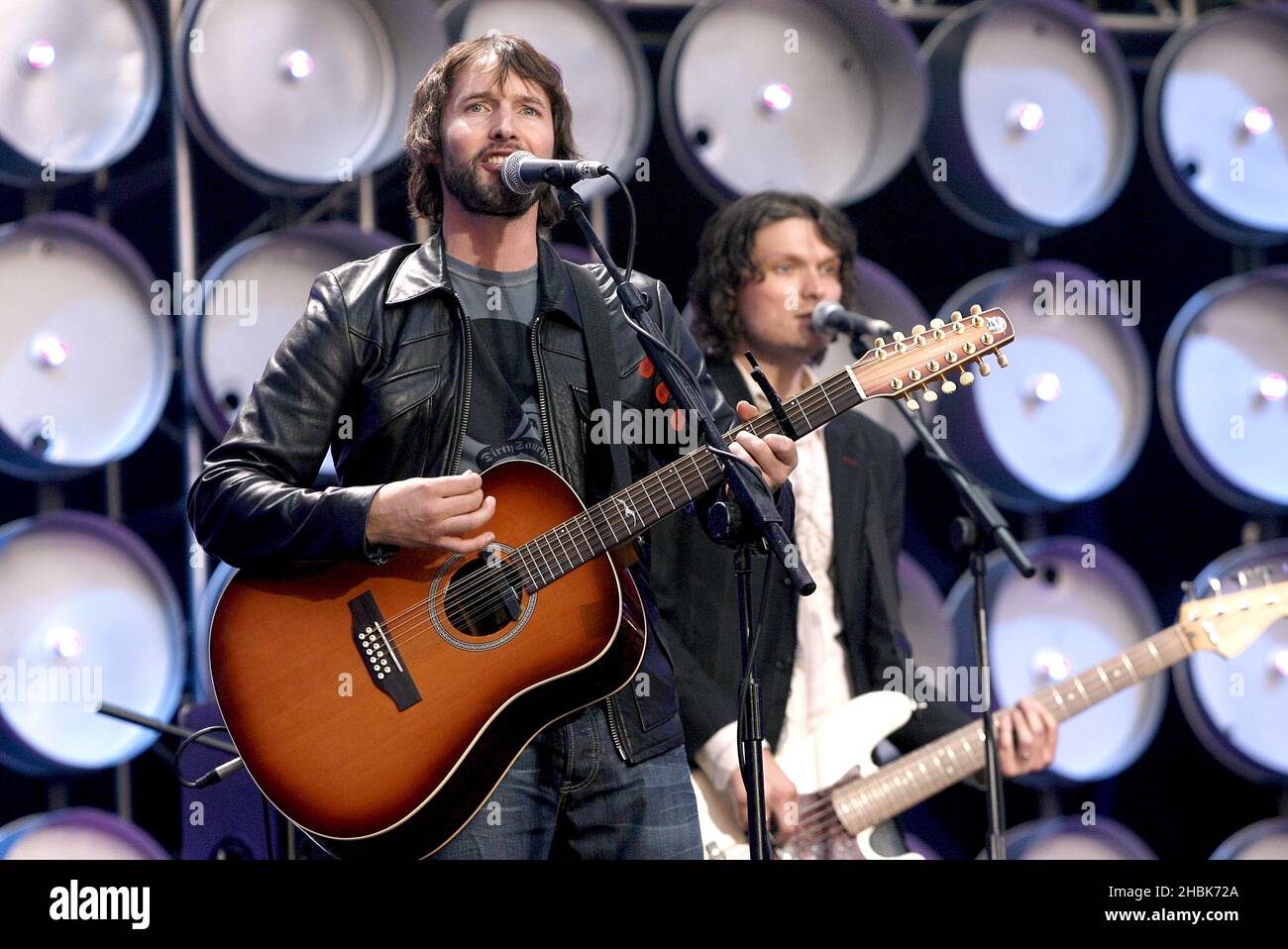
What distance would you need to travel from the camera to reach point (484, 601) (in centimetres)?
271

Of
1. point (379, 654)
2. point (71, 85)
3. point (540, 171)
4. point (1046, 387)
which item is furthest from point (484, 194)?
point (1046, 387)

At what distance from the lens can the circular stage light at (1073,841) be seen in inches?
167

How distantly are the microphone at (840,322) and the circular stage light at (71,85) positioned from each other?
177 centimetres

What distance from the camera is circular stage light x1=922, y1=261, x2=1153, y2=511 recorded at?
4.28 metres

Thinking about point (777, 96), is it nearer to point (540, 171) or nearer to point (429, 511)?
point (540, 171)

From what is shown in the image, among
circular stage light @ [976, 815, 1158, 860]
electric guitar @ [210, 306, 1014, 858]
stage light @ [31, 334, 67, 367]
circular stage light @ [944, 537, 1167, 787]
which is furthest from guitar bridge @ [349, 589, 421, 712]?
circular stage light @ [976, 815, 1158, 860]

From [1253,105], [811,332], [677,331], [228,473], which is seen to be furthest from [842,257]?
[228,473]

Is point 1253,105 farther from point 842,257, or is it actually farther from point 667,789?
point 667,789

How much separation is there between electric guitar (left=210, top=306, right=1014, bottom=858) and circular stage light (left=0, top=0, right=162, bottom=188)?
1.61 m

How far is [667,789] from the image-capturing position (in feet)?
8.62

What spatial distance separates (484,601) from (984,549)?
1200mm

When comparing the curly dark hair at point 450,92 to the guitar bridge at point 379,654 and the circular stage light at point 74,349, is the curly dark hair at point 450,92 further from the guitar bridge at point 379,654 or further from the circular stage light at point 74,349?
the circular stage light at point 74,349
